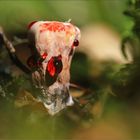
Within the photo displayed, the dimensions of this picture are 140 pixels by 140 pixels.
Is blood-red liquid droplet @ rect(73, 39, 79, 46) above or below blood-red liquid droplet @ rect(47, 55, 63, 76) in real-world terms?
above

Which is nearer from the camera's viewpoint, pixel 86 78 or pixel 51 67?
pixel 51 67

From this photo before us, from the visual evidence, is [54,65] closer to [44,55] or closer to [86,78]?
[44,55]

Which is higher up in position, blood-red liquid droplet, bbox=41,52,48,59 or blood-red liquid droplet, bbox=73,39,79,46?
blood-red liquid droplet, bbox=73,39,79,46

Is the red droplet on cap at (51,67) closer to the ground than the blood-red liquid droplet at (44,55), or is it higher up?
closer to the ground

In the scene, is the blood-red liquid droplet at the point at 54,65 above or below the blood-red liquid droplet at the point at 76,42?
below

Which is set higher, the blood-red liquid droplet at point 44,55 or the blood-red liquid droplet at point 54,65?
the blood-red liquid droplet at point 44,55

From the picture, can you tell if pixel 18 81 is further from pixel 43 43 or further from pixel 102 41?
pixel 102 41

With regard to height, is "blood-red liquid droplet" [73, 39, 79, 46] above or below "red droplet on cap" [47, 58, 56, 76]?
above

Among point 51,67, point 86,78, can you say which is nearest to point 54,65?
point 51,67
